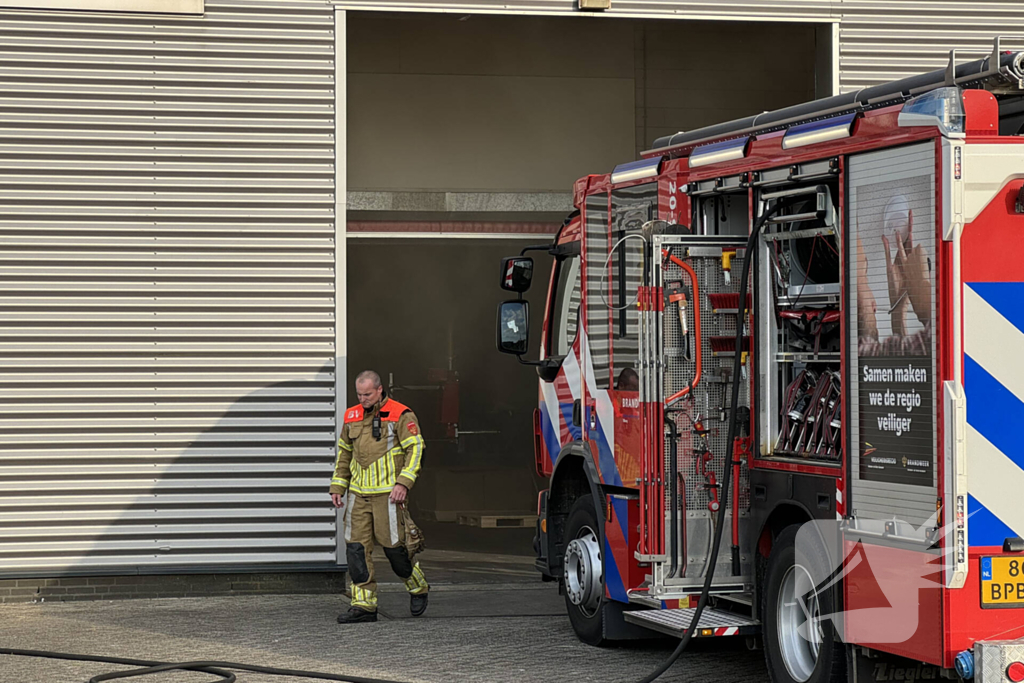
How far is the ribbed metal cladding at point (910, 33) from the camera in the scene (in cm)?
1201

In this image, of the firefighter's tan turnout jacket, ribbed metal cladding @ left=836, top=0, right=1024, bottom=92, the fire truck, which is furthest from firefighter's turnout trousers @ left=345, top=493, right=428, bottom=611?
ribbed metal cladding @ left=836, top=0, right=1024, bottom=92

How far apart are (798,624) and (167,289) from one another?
631 centimetres

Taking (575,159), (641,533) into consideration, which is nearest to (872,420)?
(641,533)

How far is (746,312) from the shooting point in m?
7.59

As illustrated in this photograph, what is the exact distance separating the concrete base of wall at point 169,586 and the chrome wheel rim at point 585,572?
2.76 m

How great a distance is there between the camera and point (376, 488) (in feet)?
32.9

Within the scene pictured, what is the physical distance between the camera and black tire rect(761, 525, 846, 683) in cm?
651

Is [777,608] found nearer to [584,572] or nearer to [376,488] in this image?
[584,572]

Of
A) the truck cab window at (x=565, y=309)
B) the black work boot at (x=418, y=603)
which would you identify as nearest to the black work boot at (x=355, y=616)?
the black work boot at (x=418, y=603)

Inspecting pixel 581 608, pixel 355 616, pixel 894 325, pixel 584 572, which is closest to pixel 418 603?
pixel 355 616

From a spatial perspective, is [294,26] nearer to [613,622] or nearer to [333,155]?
[333,155]

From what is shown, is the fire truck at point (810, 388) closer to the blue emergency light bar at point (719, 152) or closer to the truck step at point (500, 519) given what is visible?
the blue emergency light bar at point (719, 152)

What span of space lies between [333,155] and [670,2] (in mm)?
3129

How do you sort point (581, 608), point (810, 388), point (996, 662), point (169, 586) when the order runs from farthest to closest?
point (169, 586) → point (581, 608) → point (810, 388) → point (996, 662)
